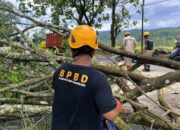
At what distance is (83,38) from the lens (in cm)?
317

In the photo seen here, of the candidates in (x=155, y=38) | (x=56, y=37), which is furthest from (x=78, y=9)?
(x=155, y=38)

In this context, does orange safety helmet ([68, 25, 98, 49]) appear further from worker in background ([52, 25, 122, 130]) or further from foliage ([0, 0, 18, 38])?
foliage ([0, 0, 18, 38])

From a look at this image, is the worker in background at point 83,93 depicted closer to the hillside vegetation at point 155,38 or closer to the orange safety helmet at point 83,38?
the orange safety helmet at point 83,38

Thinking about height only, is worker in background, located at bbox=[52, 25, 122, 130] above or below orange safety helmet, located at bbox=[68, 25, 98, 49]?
below

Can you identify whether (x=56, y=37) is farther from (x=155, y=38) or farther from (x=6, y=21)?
(x=155, y=38)

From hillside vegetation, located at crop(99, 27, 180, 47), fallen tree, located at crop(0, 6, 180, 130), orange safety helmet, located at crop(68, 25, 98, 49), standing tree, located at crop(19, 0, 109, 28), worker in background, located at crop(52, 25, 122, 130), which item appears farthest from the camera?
standing tree, located at crop(19, 0, 109, 28)

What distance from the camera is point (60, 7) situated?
25953 mm

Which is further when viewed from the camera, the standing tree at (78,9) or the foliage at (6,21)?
the standing tree at (78,9)

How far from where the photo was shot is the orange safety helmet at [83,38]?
316cm

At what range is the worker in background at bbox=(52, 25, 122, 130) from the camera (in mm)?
3055

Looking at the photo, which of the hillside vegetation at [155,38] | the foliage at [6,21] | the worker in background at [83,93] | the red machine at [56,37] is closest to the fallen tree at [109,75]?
the foliage at [6,21]

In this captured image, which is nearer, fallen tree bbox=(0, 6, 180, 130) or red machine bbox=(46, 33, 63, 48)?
fallen tree bbox=(0, 6, 180, 130)

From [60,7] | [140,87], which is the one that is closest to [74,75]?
[140,87]

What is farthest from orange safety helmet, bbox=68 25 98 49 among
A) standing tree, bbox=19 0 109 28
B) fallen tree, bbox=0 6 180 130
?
standing tree, bbox=19 0 109 28
